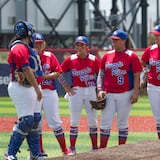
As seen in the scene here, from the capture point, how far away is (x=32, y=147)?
26.6 feet

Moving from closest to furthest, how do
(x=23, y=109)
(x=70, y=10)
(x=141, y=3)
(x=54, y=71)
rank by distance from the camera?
(x=23, y=109) → (x=54, y=71) → (x=141, y=3) → (x=70, y=10)

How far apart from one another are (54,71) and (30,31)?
1.41 m

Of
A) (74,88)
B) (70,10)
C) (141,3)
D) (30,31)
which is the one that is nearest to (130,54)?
(74,88)

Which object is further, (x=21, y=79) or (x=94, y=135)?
(x=94, y=135)

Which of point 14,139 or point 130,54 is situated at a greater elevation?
point 130,54

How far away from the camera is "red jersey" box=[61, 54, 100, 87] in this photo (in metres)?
9.63

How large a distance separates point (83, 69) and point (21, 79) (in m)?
2.13

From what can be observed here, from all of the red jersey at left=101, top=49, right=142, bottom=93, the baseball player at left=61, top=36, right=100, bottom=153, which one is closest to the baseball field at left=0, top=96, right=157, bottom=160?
the baseball player at left=61, top=36, right=100, bottom=153

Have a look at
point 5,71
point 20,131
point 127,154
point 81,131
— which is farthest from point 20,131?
point 5,71

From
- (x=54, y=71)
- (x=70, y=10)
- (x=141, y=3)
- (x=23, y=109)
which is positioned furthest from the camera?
(x=70, y=10)

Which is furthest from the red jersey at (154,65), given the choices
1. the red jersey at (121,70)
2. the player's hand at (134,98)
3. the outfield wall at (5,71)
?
the outfield wall at (5,71)

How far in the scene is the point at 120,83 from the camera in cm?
928

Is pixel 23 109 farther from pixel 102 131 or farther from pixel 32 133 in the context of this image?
pixel 102 131

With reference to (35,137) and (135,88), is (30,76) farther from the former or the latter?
(135,88)
